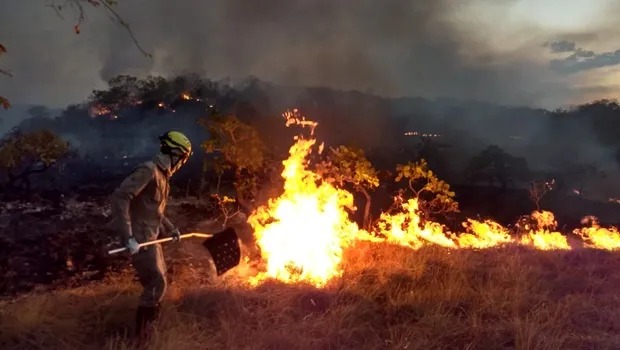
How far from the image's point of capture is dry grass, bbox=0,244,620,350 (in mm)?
4996

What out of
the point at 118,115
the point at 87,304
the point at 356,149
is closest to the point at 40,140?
the point at 356,149

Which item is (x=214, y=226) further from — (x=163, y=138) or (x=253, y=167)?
(x=163, y=138)

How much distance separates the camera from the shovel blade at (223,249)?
225 inches

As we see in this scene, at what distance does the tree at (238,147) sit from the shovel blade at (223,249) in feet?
35.2

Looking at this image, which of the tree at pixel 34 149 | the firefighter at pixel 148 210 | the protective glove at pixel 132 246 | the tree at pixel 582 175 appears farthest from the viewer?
the tree at pixel 582 175

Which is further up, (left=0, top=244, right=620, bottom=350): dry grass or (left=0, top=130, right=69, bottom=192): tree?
(left=0, top=130, right=69, bottom=192): tree

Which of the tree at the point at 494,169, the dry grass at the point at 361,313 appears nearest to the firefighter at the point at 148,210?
the dry grass at the point at 361,313

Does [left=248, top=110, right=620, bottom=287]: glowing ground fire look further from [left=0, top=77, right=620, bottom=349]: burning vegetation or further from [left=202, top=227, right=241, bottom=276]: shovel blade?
[left=202, top=227, right=241, bottom=276]: shovel blade

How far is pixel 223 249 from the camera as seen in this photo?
577cm

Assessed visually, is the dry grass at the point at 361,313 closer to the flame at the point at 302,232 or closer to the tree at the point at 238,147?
the flame at the point at 302,232

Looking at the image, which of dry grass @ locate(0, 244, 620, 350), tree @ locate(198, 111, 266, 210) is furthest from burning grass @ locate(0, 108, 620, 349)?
tree @ locate(198, 111, 266, 210)

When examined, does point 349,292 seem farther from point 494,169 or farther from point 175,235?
point 494,169

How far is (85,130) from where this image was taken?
56500 millimetres

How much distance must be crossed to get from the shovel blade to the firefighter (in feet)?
2.23
